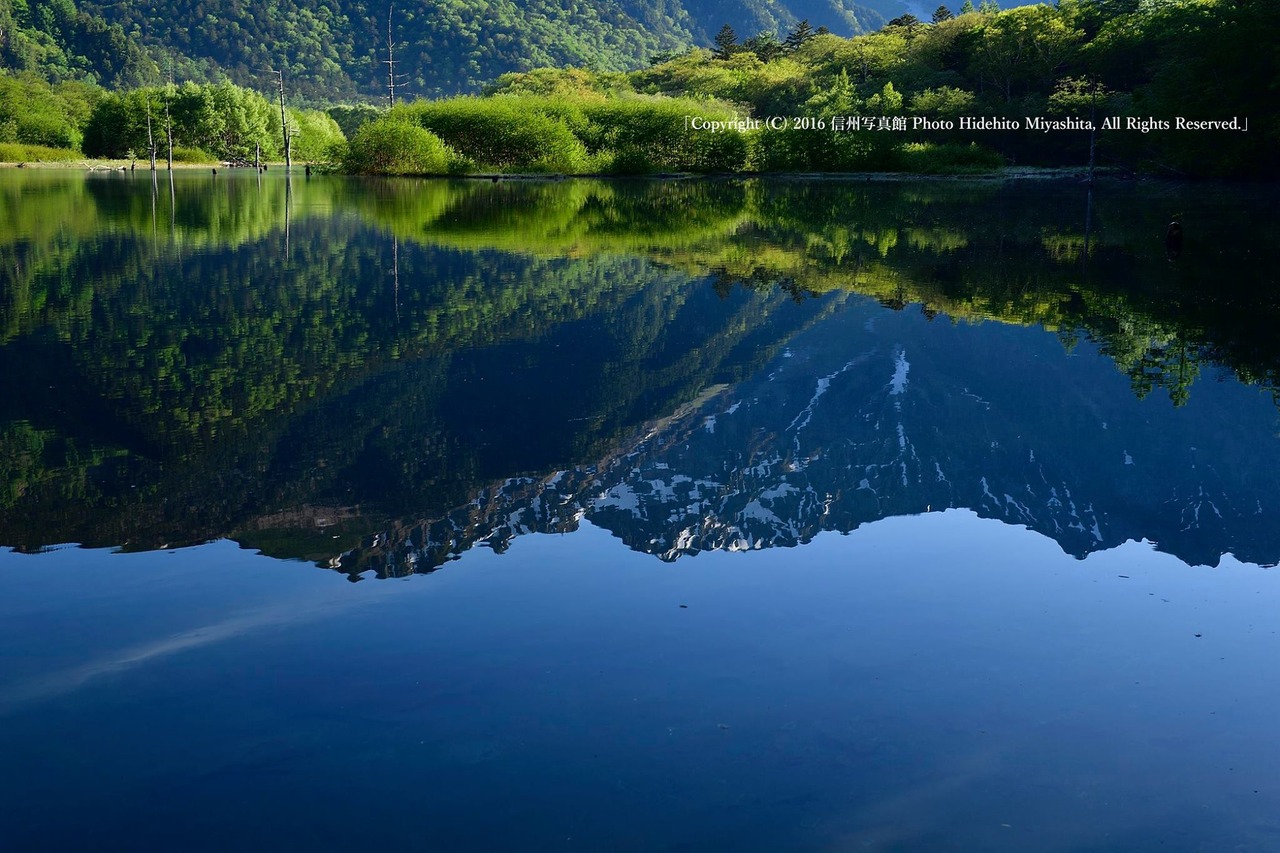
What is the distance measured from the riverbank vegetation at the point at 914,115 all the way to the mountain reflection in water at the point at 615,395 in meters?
30.8

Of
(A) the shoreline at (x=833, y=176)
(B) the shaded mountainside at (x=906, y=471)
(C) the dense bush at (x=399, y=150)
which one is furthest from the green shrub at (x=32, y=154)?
(B) the shaded mountainside at (x=906, y=471)

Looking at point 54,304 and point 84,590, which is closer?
point 84,590

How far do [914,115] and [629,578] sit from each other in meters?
67.9

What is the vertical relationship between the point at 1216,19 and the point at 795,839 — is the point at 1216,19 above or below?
above

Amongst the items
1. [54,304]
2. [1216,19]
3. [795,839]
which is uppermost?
[1216,19]

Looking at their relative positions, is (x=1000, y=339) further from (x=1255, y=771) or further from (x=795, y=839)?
(x=795, y=839)

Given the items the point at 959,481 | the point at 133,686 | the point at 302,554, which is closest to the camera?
the point at 133,686

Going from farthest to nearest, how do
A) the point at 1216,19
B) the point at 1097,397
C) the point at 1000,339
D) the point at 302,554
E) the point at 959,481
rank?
the point at 1216,19, the point at 1000,339, the point at 1097,397, the point at 959,481, the point at 302,554

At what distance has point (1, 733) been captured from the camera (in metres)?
3.86

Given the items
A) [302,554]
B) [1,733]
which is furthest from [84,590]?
[1,733]

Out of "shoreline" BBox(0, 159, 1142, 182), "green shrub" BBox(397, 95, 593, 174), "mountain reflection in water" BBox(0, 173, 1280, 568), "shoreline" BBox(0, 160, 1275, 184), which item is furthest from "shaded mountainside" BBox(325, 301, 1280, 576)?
"green shrub" BBox(397, 95, 593, 174)

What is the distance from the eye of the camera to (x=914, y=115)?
68.2m

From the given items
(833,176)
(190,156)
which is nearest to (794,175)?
(833,176)

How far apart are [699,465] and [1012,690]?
3.30 meters
